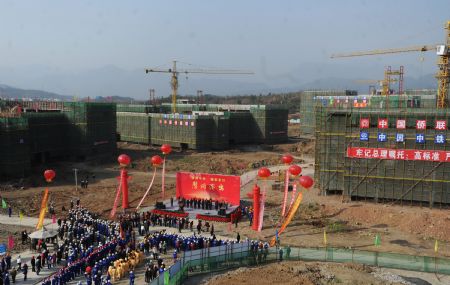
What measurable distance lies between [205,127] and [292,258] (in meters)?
42.4

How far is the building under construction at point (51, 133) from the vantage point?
44.3 metres

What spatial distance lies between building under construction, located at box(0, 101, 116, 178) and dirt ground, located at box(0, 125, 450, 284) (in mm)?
1890

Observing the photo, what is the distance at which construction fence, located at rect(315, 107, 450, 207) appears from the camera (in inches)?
1332

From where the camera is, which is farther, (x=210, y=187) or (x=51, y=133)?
(x=51, y=133)

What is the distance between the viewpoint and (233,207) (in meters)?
34.3

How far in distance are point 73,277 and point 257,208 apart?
13.2m

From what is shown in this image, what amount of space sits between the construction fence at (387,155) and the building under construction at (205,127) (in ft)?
98.1

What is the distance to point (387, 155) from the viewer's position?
35000 mm

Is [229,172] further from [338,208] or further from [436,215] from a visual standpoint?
[436,215]

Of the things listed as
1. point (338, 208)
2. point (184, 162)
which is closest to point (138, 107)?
point (184, 162)

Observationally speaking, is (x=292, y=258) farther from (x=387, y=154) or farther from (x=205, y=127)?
(x=205, y=127)

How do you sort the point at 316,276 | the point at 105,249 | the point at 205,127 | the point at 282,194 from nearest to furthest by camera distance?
the point at 316,276 < the point at 105,249 < the point at 282,194 < the point at 205,127

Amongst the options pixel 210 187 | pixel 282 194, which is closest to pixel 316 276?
pixel 210 187

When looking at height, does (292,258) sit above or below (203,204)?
below
